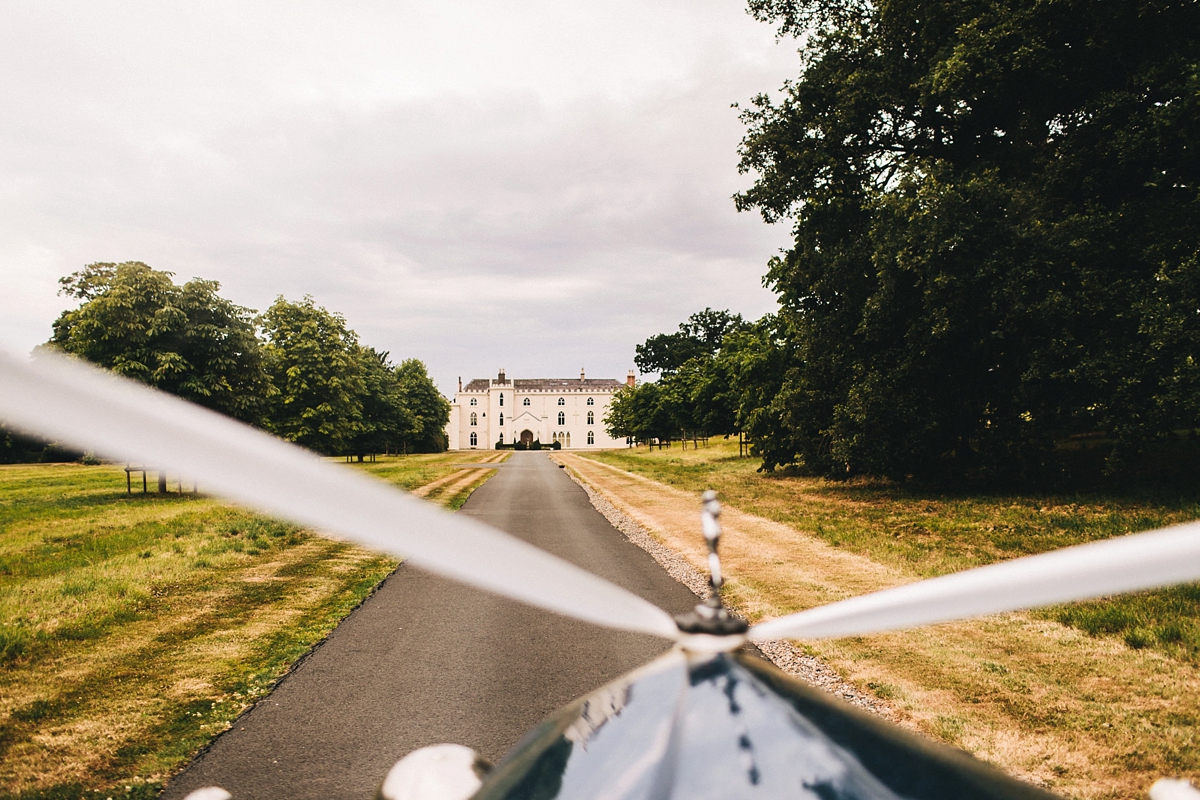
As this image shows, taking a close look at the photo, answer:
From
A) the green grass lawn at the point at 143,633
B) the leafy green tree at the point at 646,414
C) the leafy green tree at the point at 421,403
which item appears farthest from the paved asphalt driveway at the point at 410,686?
the leafy green tree at the point at 421,403

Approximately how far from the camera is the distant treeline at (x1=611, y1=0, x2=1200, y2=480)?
44.5ft

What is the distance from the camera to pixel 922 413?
17578 millimetres

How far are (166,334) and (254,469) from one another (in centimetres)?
2281

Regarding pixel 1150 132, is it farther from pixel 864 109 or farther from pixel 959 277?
pixel 864 109

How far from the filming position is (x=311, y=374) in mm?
32188

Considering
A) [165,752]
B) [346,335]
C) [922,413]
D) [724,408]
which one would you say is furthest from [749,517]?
[724,408]

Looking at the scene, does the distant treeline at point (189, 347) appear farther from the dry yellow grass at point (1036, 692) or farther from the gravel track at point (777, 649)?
the dry yellow grass at point (1036, 692)

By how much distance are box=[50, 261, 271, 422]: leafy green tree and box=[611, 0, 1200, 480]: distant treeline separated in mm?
17917

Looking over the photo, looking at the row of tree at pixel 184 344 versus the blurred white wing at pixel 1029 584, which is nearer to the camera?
the blurred white wing at pixel 1029 584

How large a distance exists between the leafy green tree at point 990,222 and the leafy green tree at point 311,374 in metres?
22.6

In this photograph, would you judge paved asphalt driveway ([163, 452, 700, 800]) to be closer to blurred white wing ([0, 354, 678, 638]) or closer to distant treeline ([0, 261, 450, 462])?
blurred white wing ([0, 354, 678, 638])

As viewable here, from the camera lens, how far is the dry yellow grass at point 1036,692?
4.23m

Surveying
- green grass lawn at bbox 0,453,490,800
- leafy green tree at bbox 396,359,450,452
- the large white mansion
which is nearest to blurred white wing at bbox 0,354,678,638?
green grass lawn at bbox 0,453,490,800

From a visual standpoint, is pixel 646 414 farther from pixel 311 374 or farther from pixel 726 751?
pixel 726 751
